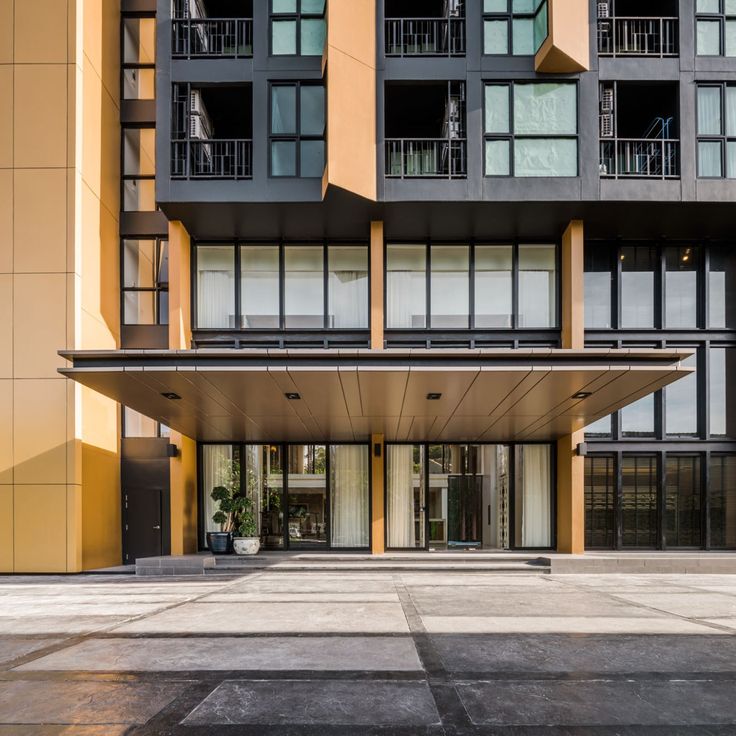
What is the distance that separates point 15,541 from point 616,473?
15212 millimetres

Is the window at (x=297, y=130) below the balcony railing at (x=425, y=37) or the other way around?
A: below

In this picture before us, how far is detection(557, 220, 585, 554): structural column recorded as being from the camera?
53.7 ft

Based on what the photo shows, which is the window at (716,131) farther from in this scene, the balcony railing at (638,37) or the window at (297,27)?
the window at (297,27)

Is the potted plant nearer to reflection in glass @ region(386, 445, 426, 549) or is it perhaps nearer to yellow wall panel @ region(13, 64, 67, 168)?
reflection in glass @ region(386, 445, 426, 549)

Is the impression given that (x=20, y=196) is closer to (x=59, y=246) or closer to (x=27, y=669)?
(x=59, y=246)

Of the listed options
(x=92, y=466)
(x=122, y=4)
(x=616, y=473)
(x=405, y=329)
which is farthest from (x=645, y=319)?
(x=122, y=4)

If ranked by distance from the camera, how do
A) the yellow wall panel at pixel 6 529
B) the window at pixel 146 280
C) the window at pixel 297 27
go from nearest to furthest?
the yellow wall panel at pixel 6 529, the window at pixel 297 27, the window at pixel 146 280

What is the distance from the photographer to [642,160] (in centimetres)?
1691

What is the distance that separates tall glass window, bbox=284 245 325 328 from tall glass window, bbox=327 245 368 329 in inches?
11.3

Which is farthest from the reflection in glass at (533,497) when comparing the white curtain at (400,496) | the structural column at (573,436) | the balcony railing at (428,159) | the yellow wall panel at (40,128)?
the yellow wall panel at (40,128)

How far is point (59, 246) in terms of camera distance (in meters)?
15.9

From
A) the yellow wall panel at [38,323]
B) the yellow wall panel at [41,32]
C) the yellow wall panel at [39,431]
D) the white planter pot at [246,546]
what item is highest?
the yellow wall panel at [41,32]

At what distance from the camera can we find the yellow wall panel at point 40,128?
626 inches

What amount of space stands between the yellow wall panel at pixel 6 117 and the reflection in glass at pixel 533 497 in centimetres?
1511
